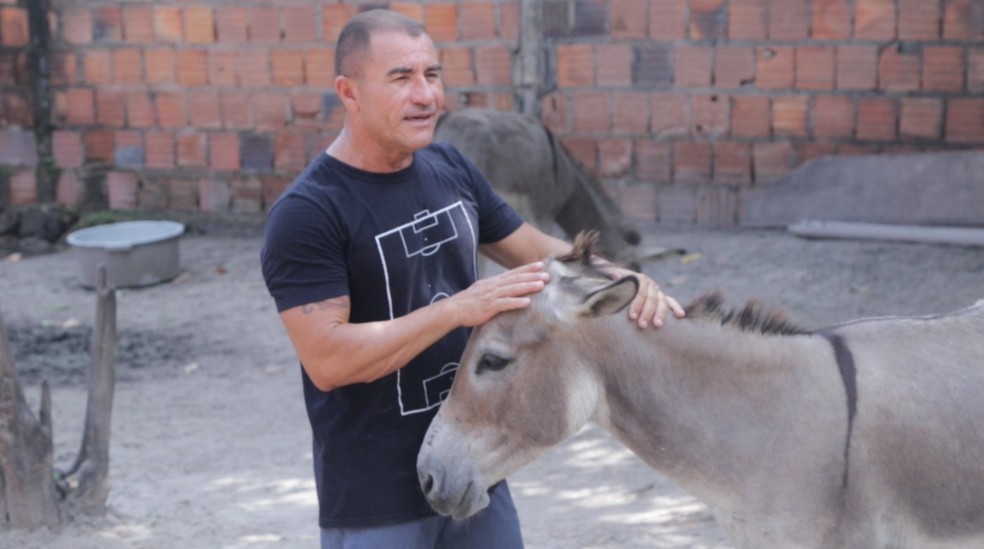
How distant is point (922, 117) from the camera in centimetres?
825

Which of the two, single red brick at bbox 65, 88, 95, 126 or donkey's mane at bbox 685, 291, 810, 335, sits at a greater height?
single red brick at bbox 65, 88, 95, 126

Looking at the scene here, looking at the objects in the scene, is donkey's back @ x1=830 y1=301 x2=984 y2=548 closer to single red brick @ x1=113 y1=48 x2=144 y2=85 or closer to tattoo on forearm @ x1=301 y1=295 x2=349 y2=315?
tattoo on forearm @ x1=301 y1=295 x2=349 y2=315

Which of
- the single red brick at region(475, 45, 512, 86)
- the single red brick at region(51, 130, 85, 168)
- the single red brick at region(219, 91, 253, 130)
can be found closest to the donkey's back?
the single red brick at region(475, 45, 512, 86)

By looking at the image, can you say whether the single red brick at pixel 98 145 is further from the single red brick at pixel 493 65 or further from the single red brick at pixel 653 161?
the single red brick at pixel 653 161

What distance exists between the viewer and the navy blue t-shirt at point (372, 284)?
2.77 m

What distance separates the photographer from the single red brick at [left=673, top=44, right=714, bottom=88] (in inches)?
341

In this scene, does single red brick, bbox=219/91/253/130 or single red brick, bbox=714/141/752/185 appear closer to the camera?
single red brick, bbox=714/141/752/185

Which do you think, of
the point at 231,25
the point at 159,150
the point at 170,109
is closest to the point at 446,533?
the point at 231,25

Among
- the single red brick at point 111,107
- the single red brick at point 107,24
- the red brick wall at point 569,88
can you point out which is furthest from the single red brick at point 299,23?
the single red brick at point 111,107

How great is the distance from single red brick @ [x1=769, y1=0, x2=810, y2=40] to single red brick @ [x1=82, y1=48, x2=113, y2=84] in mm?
5500

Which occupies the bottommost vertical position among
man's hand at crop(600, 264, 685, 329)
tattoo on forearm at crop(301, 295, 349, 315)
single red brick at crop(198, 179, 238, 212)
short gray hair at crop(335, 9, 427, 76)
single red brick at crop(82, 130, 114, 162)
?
single red brick at crop(198, 179, 238, 212)

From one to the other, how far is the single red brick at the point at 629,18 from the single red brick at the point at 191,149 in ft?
Result: 11.9

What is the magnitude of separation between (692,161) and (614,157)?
0.60 metres

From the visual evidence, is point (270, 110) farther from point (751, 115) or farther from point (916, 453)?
point (916, 453)
